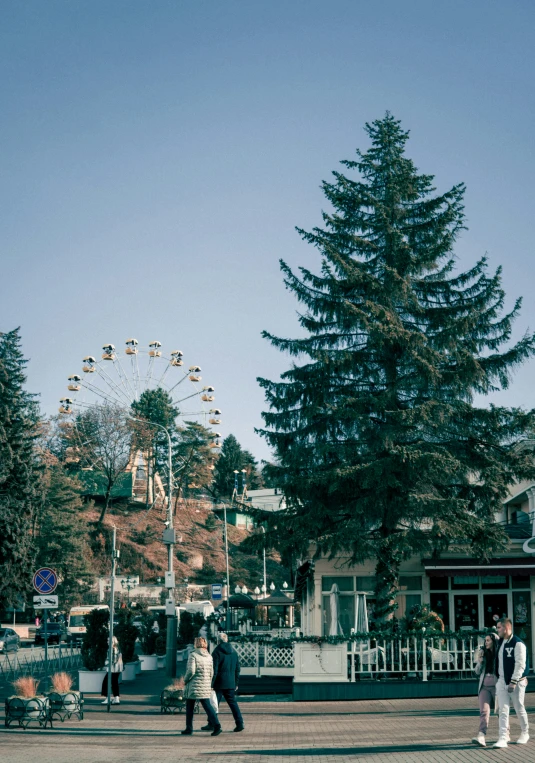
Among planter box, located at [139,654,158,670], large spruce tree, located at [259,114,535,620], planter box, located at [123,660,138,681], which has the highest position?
large spruce tree, located at [259,114,535,620]

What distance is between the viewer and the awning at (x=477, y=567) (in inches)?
1027

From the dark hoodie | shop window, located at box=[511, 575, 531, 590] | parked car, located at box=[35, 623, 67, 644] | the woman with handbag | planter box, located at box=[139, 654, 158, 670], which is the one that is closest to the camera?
the dark hoodie

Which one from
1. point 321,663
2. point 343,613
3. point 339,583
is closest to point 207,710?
point 321,663

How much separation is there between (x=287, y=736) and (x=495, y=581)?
46.4 ft

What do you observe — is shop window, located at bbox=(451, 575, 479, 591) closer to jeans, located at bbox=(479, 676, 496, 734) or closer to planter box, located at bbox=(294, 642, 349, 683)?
planter box, located at bbox=(294, 642, 349, 683)

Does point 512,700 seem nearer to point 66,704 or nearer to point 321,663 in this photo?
point 66,704

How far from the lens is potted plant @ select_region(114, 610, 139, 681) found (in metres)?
26.4

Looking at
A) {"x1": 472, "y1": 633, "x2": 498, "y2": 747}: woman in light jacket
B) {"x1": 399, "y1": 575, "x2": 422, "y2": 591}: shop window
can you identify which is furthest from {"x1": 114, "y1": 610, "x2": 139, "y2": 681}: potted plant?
{"x1": 472, "y1": 633, "x2": 498, "y2": 747}: woman in light jacket

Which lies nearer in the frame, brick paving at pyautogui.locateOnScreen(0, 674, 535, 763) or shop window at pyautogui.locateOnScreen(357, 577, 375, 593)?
brick paving at pyautogui.locateOnScreen(0, 674, 535, 763)

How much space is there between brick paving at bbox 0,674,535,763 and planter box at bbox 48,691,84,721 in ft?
0.87

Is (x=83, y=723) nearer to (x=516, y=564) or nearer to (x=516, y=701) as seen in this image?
(x=516, y=701)

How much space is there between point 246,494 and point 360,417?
84.4 metres

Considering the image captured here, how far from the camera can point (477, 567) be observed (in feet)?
86.1

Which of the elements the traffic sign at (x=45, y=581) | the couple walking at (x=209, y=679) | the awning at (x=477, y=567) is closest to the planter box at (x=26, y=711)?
the traffic sign at (x=45, y=581)
